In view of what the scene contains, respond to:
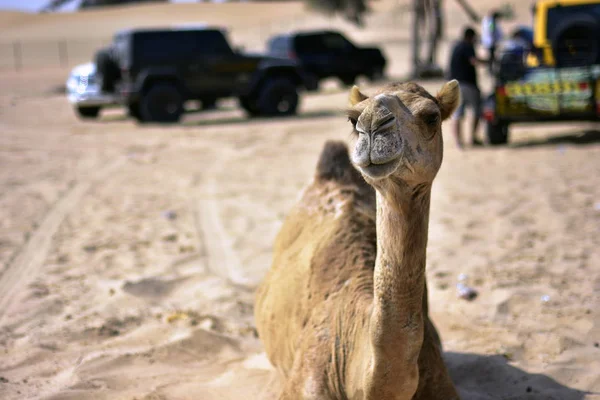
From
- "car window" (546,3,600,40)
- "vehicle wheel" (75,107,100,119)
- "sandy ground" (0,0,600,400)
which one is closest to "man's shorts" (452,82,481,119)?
"sandy ground" (0,0,600,400)

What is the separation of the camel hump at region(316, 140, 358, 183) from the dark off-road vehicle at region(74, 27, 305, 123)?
45.3 ft

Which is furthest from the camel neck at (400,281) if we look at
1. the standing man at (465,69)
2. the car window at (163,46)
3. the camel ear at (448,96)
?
the car window at (163,46)

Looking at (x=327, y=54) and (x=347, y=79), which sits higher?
(x=327, y=54)

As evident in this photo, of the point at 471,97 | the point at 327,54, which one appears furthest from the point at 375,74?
the point at 471,97

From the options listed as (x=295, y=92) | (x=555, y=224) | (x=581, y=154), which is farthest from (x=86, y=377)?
(x=295, y=92)

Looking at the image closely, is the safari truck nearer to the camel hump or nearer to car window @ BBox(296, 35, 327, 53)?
the camel hump

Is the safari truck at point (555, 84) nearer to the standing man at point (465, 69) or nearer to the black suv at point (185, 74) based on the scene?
the standing man at point (465, 69)

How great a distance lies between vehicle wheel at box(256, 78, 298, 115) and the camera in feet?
64.6

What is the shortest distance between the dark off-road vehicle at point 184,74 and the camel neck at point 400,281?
16088mm

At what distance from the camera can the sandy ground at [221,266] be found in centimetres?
497

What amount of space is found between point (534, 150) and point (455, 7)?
5331cm

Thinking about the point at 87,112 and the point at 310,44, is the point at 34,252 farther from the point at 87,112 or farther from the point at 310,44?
the point at 310,44

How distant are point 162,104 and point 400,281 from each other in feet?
53.8

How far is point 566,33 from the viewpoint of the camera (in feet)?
44.6
